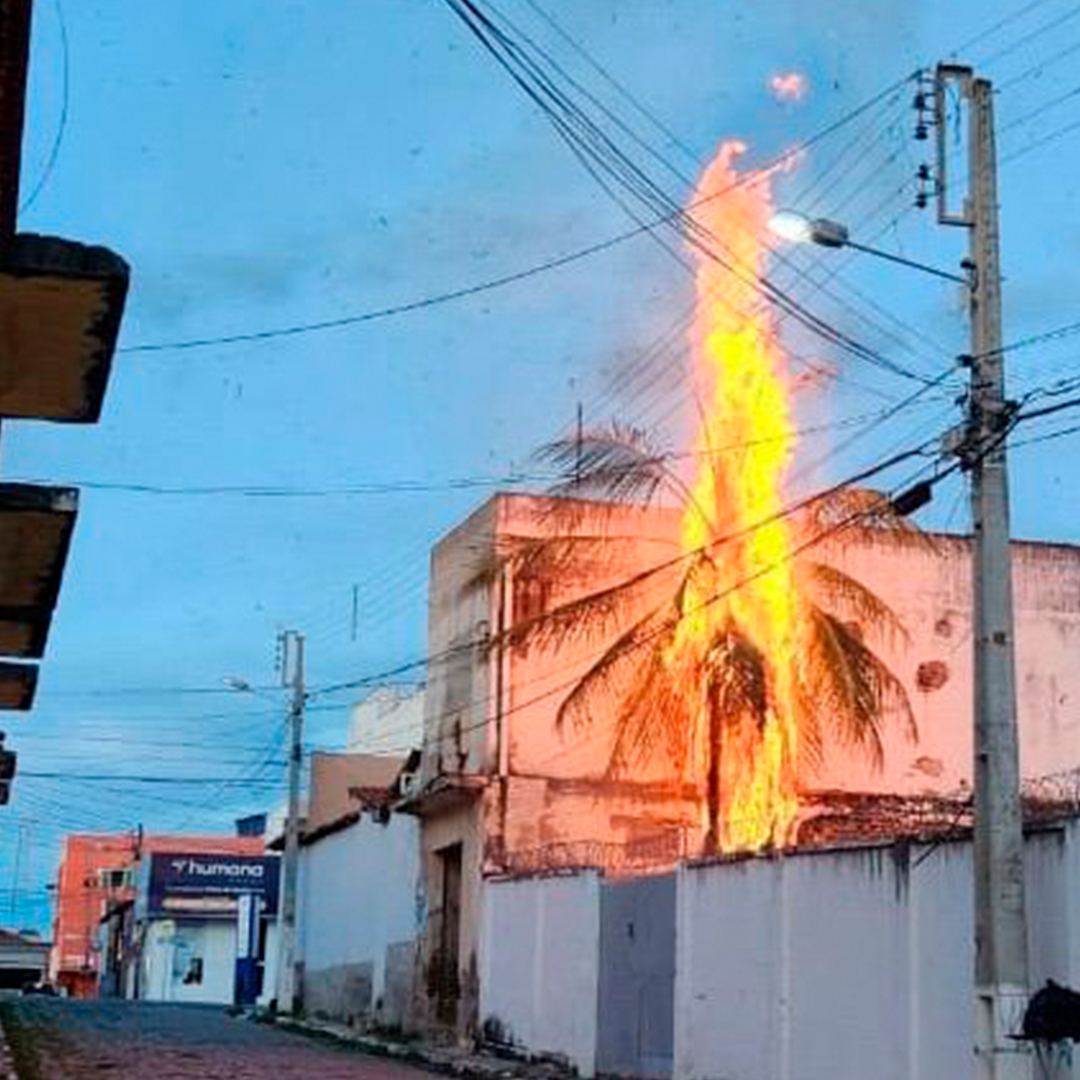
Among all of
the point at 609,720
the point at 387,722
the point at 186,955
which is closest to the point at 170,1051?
the point at 609,720

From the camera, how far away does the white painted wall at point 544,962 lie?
83.1ft

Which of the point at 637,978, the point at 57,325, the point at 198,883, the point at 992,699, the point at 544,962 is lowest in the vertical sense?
the point at 637,978

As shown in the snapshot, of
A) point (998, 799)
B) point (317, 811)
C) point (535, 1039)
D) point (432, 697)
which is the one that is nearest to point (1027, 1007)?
point (998, 799)

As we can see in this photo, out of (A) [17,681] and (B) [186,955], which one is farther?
(B) [186,955]

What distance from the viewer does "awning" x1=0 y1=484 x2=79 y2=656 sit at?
8000 mm

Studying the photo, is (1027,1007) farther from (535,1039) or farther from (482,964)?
(482,964)

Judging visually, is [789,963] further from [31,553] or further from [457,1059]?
[31,553]

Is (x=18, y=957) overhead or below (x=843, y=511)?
below

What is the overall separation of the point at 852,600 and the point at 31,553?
22.8 m

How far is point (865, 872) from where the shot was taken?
1805cm

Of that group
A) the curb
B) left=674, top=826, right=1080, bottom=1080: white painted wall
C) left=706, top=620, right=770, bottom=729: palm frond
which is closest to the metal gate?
left=674, top=826, right=1080, bottom=1080: white painted wall

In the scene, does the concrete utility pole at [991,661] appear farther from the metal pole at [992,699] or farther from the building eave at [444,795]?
the building eave at [444,795]

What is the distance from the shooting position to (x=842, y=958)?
59.9 feet

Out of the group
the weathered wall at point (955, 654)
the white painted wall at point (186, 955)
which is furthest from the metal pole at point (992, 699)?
the white painted wall at point (186, 955)
